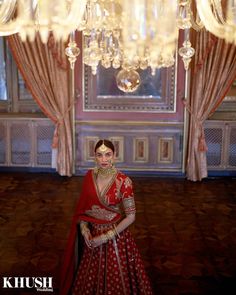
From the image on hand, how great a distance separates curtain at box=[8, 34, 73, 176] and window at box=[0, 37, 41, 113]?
20.8 inches

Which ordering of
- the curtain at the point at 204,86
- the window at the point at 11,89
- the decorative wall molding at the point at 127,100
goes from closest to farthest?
the curtain at the point at 204,86 < the decorative wall molding at the point at 127,100 < the window at the point at 11,89

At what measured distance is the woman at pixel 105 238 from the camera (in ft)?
7.26

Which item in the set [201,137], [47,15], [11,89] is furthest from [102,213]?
[11,89]

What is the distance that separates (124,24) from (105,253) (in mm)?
1755

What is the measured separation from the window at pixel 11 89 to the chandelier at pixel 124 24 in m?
2.32

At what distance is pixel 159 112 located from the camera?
5.39m

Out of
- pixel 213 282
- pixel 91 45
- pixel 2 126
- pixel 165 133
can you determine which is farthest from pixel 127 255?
pixel 2 126

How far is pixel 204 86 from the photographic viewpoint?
5.18 metres

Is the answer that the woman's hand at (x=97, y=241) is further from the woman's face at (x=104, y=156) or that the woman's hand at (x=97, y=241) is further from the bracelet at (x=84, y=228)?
the woman's face at (x=104, y=156)

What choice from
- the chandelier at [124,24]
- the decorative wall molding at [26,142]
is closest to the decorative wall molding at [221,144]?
the chandelier at [124,24]

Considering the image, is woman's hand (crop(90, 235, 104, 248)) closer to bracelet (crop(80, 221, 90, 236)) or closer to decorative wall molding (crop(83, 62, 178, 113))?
bracelet (crop(80, 221, 90, 236))

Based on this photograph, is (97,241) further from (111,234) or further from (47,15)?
(47,15)

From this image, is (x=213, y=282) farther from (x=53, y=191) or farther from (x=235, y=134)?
(x=235, y=134)

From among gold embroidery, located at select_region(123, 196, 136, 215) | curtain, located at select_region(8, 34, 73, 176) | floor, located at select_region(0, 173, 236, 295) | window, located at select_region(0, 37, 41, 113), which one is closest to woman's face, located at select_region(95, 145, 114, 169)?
gold embroidery, located at select_region(123, 196, 136, 215)
